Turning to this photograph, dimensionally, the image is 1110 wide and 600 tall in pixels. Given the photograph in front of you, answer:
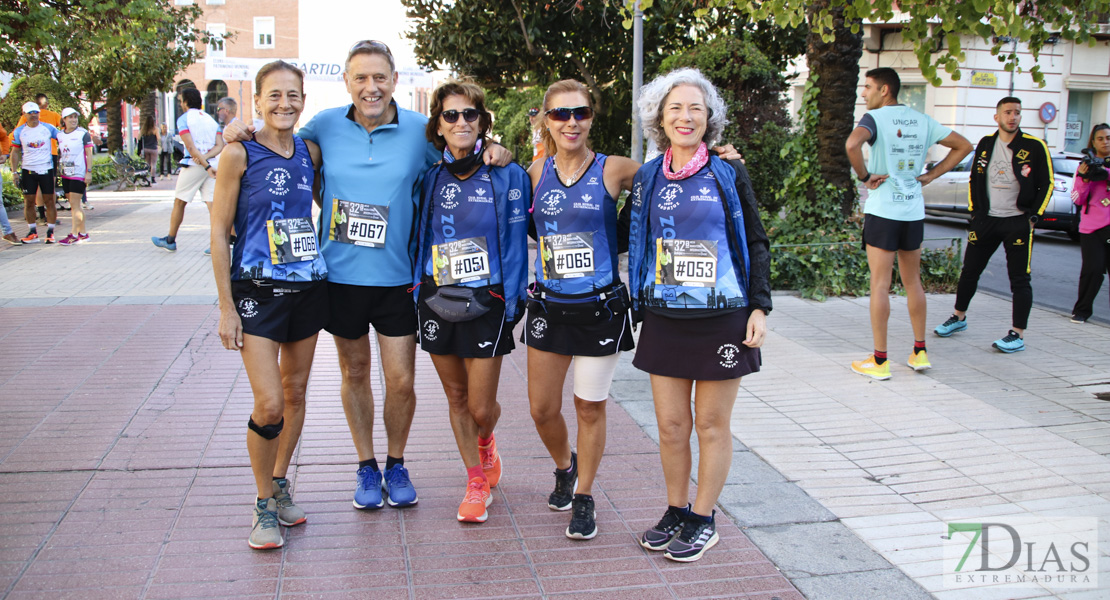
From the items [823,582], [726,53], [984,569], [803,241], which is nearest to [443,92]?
[823,582]

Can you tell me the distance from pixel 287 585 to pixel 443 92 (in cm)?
201

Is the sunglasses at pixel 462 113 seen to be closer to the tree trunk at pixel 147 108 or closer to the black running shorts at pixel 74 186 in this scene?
the black running shorts at pixel 74 186

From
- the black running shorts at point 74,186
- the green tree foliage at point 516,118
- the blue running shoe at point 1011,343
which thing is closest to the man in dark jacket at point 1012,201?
the blue running shoe at point 1011,343

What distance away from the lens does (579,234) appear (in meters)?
3.62

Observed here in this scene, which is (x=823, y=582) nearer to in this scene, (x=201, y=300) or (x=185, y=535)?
(x=185, y=535)

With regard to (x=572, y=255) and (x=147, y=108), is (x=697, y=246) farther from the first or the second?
(x=147, y=108)

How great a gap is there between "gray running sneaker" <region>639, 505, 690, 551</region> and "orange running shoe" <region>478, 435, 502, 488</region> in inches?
33.5

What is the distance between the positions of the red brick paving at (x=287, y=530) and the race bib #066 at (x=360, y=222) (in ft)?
3.97

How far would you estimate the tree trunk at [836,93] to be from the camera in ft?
A: 30.8

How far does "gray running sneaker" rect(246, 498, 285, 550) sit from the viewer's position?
142 inches

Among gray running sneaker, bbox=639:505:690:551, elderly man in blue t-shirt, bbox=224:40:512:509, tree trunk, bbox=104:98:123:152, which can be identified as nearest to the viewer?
gray running sneaker, bbox=639:505:690:551

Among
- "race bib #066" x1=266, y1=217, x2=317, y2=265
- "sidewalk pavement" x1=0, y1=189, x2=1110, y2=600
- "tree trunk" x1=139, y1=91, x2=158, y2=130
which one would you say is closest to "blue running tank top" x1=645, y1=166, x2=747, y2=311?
"sidewalk pavement" x1=0, y1=189, x2=1110, y2=600

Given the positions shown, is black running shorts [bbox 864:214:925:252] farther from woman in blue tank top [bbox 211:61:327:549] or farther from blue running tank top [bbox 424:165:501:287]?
woman in blue tank top [bbox 211:61:327:549]

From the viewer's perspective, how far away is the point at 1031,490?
13.9ft
